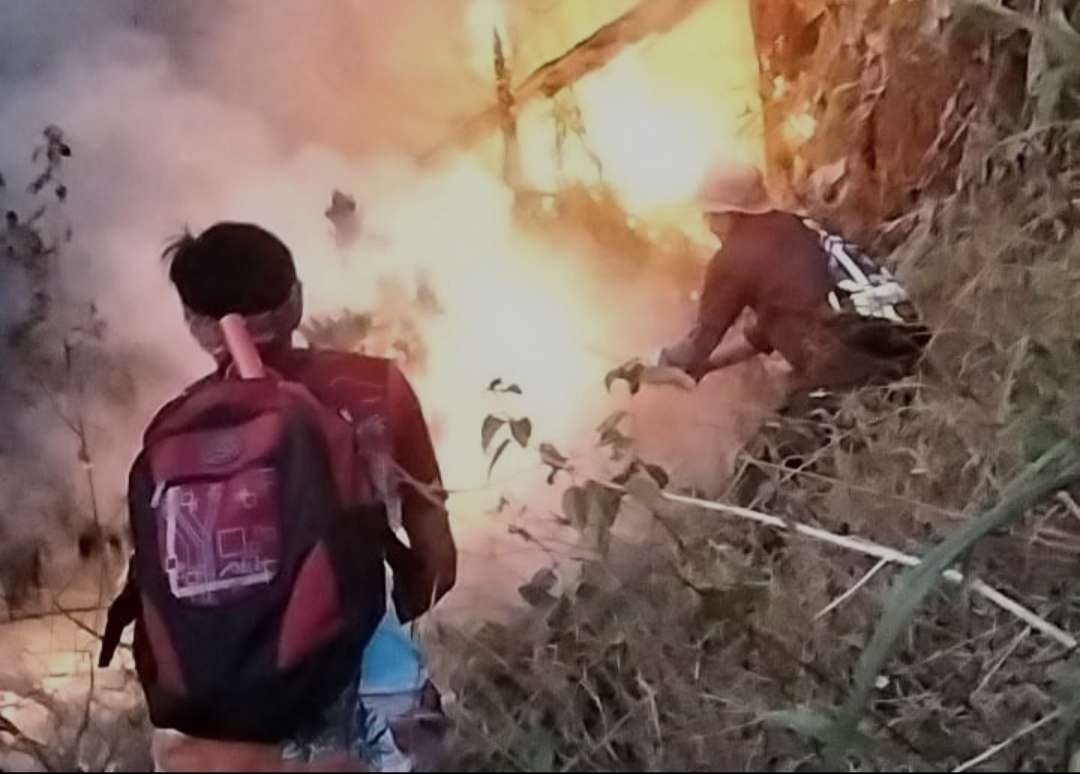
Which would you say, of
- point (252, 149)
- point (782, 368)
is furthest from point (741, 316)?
point (252, 149)

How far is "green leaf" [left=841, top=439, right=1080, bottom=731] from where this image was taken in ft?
2.46

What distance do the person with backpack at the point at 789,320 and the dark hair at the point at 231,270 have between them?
0.21 m

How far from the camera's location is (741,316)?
0.93m

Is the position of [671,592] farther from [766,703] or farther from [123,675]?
[123,675]

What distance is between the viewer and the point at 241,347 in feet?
2.77

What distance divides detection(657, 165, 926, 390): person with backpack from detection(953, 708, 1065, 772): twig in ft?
0.72

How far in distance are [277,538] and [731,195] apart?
0.33 meters

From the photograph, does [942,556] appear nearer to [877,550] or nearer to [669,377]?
[877,550]

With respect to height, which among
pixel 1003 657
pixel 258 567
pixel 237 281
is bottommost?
pixel 1003 657

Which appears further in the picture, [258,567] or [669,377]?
[669,377]

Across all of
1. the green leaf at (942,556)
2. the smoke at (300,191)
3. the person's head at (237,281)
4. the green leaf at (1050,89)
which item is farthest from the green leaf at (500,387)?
the green leaf at (1050,89)

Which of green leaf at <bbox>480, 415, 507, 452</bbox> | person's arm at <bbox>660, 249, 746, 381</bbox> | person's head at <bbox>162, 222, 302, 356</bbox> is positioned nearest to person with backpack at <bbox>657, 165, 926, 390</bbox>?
person's arm at <bbox>660, 249, 746, 381</bbox>

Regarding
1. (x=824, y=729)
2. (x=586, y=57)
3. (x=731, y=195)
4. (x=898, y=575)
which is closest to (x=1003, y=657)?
(x=898, y=575)

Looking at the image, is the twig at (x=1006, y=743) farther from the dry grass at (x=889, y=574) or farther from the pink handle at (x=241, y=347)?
the pink handle at (x=241, y=347)
